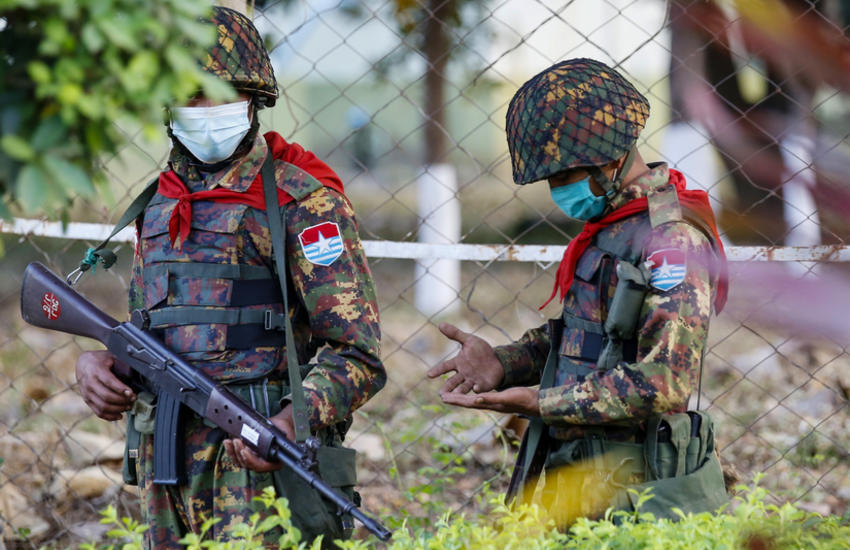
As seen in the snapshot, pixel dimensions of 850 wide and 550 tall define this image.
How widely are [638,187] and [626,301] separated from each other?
1.02 ft

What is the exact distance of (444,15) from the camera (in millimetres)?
5703

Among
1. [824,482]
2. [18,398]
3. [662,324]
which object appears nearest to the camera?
[662,324]

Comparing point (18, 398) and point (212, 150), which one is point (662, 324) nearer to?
point (212, 150)

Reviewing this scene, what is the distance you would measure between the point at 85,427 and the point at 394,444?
1.67 metres

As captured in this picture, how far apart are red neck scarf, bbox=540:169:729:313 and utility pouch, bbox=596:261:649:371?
0.16 meters

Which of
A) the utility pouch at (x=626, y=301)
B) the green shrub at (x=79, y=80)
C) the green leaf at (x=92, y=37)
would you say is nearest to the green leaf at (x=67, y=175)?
the green shrub at (x=79, y=80)

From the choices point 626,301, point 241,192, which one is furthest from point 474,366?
point 241,192

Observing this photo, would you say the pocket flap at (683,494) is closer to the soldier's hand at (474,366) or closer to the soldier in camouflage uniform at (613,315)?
the soldier in camouflage uniform at (613,315)

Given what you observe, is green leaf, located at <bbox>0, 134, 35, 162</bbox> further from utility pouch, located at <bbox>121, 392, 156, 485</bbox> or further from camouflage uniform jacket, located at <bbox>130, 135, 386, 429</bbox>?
utility pouch, located at <bbox>121, 392, 156, 485</bbox>

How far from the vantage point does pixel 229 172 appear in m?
2.21

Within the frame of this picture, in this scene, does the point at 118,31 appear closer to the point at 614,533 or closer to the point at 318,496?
the point at 614,533

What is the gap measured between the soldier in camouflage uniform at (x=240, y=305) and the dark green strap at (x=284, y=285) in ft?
0.07

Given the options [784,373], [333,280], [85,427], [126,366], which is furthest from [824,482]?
[85,427]

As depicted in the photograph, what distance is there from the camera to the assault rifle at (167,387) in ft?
6.42
